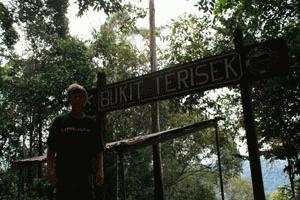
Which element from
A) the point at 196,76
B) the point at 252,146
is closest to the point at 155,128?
the point at 196,76

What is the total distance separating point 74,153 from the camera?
3441 millimetres

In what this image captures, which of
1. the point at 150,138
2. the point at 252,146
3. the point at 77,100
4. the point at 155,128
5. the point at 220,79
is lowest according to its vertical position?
the point at 252,146

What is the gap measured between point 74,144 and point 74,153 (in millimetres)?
82

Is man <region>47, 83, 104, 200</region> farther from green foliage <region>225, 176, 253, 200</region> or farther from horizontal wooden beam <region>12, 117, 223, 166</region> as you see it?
green foliage <region>225, 176, 253, 200</region>

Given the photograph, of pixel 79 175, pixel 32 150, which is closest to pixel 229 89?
pixel 79 175

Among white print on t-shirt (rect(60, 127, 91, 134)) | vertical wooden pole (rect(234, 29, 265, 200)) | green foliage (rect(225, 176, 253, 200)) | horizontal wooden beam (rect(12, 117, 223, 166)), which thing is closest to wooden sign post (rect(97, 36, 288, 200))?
vertical wooden pole (rect(234, 29, 265, 200))

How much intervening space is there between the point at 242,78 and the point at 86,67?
17609 millimetres

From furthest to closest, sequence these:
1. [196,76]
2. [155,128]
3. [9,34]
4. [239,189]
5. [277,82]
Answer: [239,189] → [9,34] → [155,128] → [277,82] → [196,76]

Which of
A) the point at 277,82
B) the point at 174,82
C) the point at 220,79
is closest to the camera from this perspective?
the point at 220,79

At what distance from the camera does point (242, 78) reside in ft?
17.1

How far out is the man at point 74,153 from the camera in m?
3.37

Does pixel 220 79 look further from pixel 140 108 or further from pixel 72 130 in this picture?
pixel 140 108

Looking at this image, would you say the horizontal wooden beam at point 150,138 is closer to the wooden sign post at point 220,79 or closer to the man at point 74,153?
the wooden sign post at point 220,79

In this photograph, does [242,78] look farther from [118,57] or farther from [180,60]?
[118,57]
